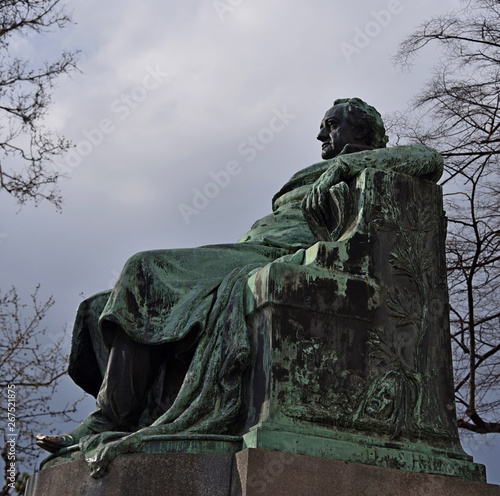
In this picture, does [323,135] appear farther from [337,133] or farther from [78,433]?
[78,433]

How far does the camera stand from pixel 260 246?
18.3ft

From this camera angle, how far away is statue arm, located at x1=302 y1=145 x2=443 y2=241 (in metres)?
5.15

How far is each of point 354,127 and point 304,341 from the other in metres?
1.95

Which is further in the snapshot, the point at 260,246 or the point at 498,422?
the point at 498,422

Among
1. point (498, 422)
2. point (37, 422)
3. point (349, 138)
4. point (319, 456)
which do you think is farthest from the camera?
point (37, 422)

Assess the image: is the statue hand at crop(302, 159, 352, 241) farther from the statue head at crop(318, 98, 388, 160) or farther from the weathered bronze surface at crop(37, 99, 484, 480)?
the statue head at crop(318, 98, 388, 160)

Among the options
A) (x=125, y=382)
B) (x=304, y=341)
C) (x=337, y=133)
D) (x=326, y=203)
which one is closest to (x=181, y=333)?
(x=125, y=382)


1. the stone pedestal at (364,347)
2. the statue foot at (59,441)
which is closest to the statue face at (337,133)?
the stone pedestal at (364,347)

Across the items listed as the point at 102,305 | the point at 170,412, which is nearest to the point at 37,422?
the point at 102,305

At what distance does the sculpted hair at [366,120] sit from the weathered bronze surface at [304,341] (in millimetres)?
800

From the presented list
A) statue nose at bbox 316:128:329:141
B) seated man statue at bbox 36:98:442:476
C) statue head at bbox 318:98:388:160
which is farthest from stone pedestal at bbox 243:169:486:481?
statue nose at bbox 316:128:329:141

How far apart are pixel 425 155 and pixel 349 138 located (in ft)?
2.88

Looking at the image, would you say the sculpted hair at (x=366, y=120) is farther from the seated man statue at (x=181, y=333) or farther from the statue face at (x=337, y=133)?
the seated man statue at (x=181, y=333)

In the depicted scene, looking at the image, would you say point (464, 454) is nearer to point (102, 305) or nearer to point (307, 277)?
point (307, 277)
